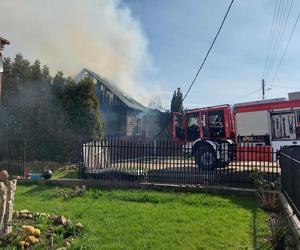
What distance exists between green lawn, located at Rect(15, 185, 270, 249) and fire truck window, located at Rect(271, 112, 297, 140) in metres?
6.65

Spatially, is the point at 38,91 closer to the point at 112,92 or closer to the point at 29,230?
the point at 112,92

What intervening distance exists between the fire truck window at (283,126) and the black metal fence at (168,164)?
3435 millimetres

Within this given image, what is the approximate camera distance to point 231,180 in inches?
387

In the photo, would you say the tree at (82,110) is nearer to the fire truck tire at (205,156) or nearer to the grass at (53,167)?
the grass at (53,167)

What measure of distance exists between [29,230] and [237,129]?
11952 mm

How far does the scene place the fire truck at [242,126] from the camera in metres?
14.0

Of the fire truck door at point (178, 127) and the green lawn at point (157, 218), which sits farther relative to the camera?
the fire truck door at point (178, 127)

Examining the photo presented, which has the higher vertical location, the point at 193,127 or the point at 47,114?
the point at 47,114

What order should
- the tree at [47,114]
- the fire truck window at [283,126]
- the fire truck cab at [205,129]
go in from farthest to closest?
the tree at [47,114]
the fire truck window at [283,126]
the fire truck cab at [205,129]

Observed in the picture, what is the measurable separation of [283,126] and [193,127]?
3891 millimetres

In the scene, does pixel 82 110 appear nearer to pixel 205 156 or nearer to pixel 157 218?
pixel 205 156

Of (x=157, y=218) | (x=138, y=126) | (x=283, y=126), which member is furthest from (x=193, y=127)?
(x=138, y=126)

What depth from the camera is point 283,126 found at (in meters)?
14.6

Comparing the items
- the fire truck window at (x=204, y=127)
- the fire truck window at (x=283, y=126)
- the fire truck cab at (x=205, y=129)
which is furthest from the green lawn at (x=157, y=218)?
the fire truck window at (x=283, y=126)
